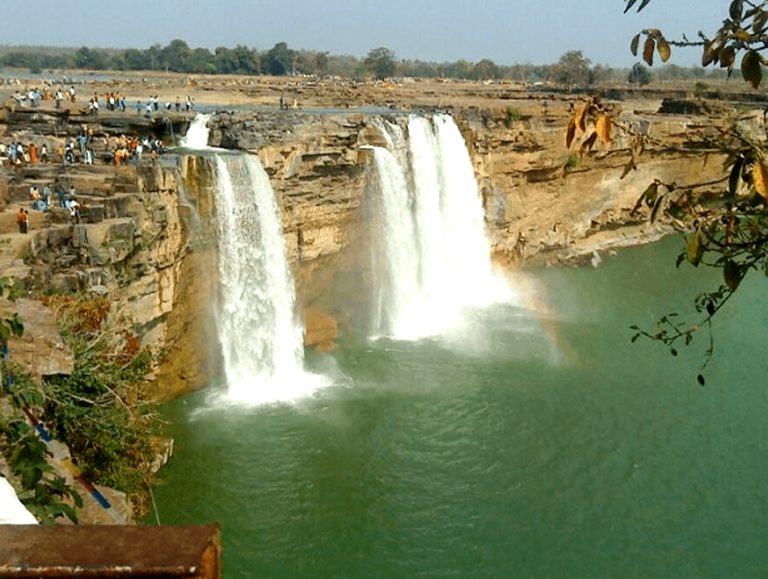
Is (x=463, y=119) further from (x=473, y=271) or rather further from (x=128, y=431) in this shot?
(x=128, y=431)

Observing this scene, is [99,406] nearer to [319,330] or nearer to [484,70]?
[319,330]

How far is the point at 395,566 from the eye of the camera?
24.1 ft

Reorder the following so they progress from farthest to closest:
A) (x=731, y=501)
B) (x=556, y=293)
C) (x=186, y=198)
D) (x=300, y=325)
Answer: (x=556, y=293), (x=300, y=325), (x=186, y=198), (x=731, y=501)

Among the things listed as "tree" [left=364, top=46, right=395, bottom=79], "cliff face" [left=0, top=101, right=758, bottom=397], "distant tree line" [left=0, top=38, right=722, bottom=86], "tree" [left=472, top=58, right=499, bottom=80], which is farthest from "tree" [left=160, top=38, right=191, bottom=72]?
"cliff face" [left=0, top=101, right=758, bottom=397]

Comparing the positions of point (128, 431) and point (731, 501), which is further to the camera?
point (731, 501)

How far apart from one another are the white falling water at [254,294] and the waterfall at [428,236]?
8.68ft

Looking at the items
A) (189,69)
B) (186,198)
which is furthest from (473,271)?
(189,69)

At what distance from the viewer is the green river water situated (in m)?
7.55

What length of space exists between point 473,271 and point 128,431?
1120 cm

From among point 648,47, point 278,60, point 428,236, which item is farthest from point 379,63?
point 648,47

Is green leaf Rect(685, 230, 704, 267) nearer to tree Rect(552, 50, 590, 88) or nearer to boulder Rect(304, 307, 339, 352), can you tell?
boulder Rect(304, 307, 339, 352)

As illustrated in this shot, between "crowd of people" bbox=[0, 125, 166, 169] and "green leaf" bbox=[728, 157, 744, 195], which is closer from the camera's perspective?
"green leaf" bbox=[728, 157, 744, 195]

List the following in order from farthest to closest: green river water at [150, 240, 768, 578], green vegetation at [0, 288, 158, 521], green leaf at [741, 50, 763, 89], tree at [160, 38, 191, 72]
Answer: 1. tree at [160, 38, 191, 72]
2. green river water at [150, 240, 768, 578]
3. green vegetation at [0, 288, 158, 521]
4. green leaf at [741, 50, 763, 89]

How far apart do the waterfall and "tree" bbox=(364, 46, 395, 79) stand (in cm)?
4759
